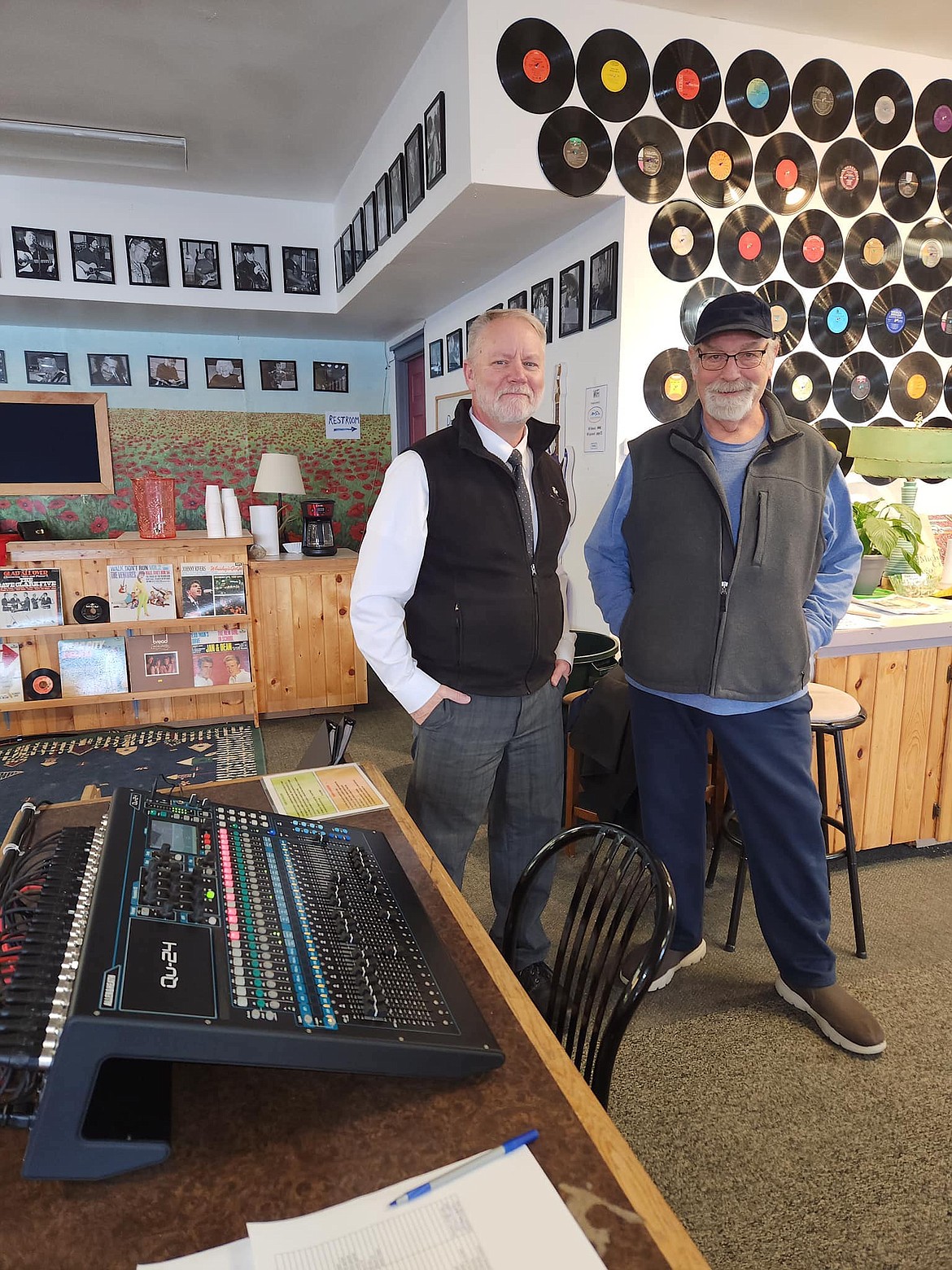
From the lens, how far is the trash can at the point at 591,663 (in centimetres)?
304

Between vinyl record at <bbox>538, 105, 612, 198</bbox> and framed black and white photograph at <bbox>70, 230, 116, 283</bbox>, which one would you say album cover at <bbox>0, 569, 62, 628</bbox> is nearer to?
framed black and white photograph at <bbox>70, 230, 116, 283</bbox>

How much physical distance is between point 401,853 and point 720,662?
928 mm

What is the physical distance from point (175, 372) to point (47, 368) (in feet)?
2.64

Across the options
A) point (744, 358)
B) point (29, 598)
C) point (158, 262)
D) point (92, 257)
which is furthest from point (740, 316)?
point (92, 257)

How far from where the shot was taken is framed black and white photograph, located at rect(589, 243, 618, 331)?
297 cm

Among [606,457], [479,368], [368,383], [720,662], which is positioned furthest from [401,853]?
[368,383]

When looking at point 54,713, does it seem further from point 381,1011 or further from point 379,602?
point 381,1011

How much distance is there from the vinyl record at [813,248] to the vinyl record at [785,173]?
0.22 feet

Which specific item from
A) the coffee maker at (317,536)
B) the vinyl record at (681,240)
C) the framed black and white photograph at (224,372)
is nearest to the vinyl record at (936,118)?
the vinyl record at (681,240)

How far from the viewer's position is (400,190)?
3.48m

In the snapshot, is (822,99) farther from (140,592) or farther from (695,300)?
(140,592)

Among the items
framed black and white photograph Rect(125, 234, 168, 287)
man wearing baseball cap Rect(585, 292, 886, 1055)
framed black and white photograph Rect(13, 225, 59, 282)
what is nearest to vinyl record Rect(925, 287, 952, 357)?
man wearing baseball cap Rect(585, 292, 886, 1055)

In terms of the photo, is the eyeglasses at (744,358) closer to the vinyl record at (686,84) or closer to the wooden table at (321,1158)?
the wooden table at (321,1158)

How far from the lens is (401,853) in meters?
1.29
